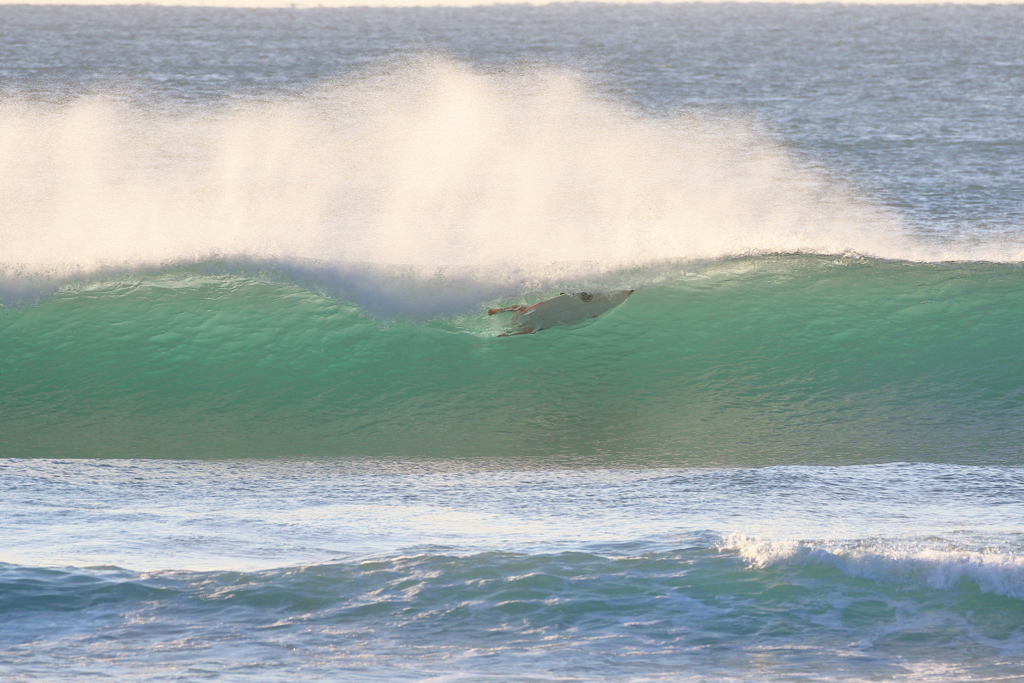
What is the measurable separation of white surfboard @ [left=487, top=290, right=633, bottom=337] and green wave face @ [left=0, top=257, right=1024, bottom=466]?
10 centimetres

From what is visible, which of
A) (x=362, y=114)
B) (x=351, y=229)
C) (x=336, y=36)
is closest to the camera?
→ (x=351, y=229)

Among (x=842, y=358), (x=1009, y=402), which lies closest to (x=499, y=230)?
(x=842, y=358)

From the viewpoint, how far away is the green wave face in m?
7.23

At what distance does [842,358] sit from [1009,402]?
116 cm

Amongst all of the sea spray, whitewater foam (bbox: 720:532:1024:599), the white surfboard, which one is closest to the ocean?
whitewater foam (bbox: 720:532:1024:599)

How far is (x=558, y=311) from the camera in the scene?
8.61 metres

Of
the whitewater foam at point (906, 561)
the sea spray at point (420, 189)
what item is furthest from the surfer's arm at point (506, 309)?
the whitewater foam at point (906, 561)

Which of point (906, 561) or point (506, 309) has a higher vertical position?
point (506, 309)

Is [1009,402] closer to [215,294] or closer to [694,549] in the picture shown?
[694,549]

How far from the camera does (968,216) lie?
2361 cm

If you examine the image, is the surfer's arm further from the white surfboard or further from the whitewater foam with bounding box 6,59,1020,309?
the whitewater foam with bounding box 6,59,1020,309

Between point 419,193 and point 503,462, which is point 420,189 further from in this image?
point 503,462

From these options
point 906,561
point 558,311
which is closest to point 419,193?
point 558,311

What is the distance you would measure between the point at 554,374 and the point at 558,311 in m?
0.77
